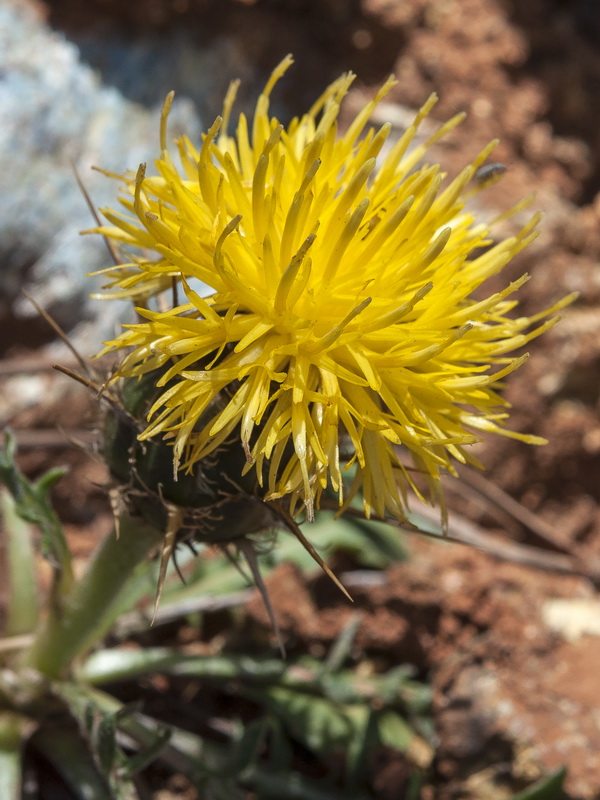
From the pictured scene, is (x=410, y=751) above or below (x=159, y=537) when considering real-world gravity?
below

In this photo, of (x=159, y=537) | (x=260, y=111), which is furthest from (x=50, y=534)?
(x=260, y=111)

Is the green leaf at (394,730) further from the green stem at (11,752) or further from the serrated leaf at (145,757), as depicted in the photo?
the green stem at (11,752)

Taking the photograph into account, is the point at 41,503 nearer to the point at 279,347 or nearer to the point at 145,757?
the point at 145,757

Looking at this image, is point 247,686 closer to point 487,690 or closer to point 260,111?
point 487,690

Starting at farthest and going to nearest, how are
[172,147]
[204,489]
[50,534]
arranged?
[172,147] < [50,534] < [204,489]

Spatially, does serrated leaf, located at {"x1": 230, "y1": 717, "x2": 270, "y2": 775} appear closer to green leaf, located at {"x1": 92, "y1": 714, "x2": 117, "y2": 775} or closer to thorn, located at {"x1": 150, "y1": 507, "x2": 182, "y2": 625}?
green leaf, located at {"x1": 92, "y1": 714, "x2": 117, "y2": 775}

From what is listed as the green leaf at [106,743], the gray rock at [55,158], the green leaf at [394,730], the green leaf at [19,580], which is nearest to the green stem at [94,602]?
the green leaf at [19,580]

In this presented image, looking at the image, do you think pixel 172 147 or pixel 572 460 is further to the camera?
pixel 572 460
